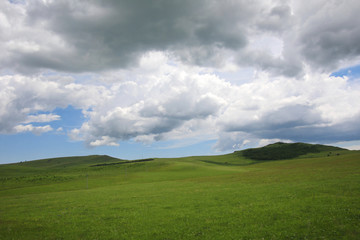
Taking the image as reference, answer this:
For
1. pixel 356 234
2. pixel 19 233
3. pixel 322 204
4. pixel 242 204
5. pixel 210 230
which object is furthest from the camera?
pixel 242 204

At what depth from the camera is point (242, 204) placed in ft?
82.3

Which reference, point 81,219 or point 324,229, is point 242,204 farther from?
point 81,219

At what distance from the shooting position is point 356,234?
47.5 feet

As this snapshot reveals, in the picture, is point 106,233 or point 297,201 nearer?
point 106,233

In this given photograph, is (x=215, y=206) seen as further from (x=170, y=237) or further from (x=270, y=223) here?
(x=170, y=237)

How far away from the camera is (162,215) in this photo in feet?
74.2

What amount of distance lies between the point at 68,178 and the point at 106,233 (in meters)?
96.4

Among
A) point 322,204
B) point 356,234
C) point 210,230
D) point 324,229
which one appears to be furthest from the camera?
point 322,204

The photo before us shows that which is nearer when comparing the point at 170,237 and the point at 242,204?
the point at 170,237

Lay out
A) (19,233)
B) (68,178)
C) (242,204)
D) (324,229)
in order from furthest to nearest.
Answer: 1. (68,178)
2. (242,204)
3. (19,233)
4. (324,229)

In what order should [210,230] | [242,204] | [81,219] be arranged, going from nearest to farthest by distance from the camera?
[210,230] → [81,219] → [242,204]

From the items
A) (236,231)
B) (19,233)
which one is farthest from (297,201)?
(19,233)

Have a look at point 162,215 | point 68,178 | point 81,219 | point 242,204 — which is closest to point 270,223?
point 242,204

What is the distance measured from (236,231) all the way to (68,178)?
103 m
